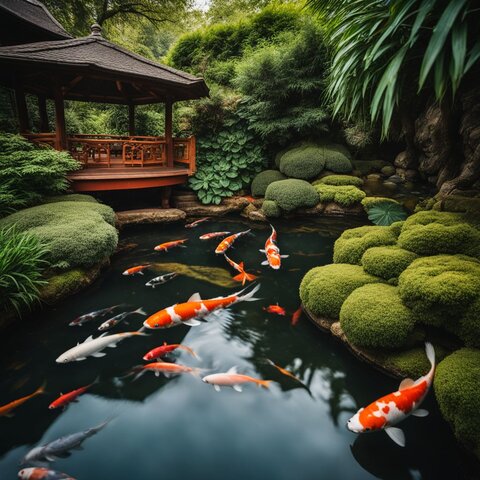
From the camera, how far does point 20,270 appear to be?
14.2 feet

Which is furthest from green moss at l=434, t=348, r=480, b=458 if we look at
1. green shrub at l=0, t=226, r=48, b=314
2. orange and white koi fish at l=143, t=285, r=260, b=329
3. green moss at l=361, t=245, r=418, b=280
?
green shrub at l=0, t=226, r=48, b=314

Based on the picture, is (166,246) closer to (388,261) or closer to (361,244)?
(361,244)

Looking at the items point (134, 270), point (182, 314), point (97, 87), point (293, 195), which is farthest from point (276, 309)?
point (97, 87)

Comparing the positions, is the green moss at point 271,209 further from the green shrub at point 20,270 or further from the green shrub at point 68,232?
the green shrub at point 20,270

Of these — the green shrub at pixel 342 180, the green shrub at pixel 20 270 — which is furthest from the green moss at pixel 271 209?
the green shrub at pixel 20 270

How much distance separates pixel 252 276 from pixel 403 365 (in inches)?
136

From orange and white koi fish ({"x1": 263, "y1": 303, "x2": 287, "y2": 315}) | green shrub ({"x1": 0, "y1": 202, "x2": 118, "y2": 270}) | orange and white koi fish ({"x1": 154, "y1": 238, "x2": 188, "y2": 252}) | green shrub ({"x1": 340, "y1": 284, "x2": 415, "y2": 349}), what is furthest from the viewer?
orange and white koi fish ({"x1": 154, "y1": 238, "x2": 188, "y2": 252})

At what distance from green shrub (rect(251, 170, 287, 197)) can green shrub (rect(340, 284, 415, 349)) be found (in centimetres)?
815

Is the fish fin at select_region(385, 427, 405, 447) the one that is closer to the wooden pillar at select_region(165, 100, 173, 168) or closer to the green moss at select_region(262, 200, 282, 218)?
the green moss at select_region(262, 200, 282, 218)

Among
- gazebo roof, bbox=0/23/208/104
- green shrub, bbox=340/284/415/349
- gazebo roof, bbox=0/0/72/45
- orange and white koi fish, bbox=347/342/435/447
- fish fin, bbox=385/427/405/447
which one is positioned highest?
gazebo roof, bbox=0/0/72/45

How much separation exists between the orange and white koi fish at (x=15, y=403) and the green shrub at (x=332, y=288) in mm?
3682

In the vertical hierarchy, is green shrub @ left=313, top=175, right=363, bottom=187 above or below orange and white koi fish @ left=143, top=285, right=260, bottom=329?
above

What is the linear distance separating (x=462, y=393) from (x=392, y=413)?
0.66 m

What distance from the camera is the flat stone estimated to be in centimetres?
931
